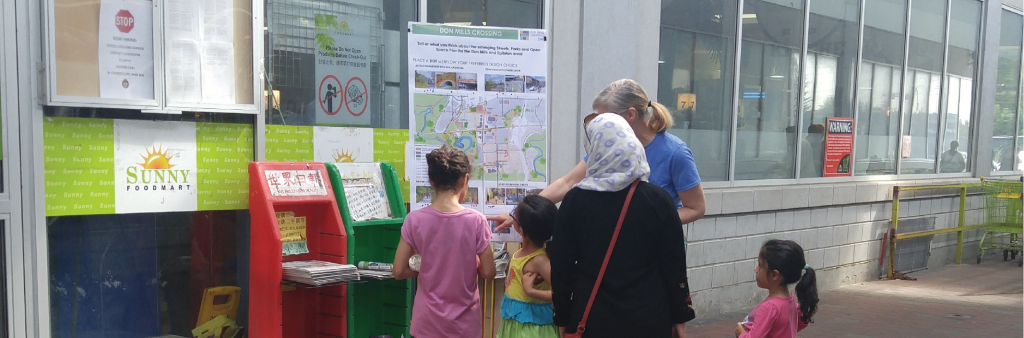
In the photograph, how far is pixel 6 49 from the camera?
4246 millimetres

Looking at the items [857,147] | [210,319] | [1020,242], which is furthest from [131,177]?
[1020,242]

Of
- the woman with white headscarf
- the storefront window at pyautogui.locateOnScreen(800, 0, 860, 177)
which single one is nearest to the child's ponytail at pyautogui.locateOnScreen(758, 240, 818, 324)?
the woman with white headscarf

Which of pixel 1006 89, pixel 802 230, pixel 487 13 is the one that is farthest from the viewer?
pixel 1006 89

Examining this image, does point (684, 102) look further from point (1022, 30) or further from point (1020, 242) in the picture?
point (1022, 30)

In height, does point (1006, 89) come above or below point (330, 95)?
above

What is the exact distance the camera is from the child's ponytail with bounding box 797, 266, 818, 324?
12.8ft

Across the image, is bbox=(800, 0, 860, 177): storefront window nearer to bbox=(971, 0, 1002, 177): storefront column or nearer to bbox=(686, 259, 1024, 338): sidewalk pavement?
bbox=(686, 259, 1024, 338): sidewalk pavement

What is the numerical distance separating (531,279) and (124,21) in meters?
2.84

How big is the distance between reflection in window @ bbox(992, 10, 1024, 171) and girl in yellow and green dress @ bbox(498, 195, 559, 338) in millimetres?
12815

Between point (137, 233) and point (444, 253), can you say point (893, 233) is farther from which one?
point (137, 233)

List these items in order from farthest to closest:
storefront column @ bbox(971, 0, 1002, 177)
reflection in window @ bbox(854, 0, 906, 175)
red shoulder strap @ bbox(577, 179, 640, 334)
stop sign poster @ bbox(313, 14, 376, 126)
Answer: storefront column @ bbox(971, 0, 1002, 177) < reflection in window @ bbox(854, 0, 906, 175) < stop sign poster @ bbox(313, 14, 376, 126) < red shoulder strap @ bbox(577, 179, 640, 334)

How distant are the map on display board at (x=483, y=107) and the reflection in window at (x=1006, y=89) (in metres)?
11.9

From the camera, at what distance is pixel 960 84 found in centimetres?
1266

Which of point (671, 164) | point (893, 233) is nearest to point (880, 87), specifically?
point (893, 233)
